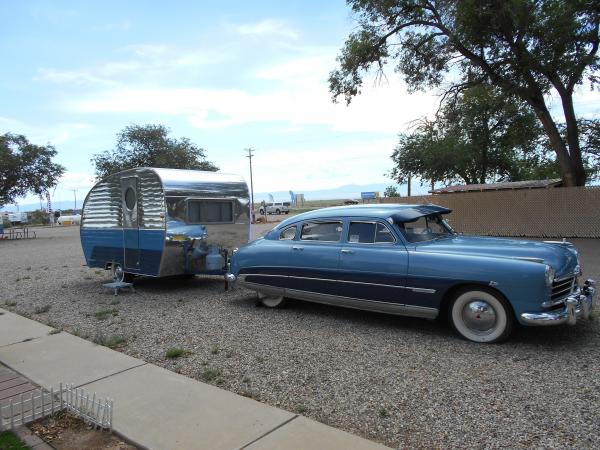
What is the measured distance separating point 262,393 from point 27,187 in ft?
95.1

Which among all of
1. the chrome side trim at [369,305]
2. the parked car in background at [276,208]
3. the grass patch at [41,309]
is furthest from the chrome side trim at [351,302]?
the parked car in background at [276,208]

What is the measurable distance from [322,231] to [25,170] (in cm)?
2671

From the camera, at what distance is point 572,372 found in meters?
4.25

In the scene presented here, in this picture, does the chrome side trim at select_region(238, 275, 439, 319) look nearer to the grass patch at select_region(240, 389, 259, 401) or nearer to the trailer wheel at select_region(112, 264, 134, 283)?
the grass patch at select_region(240, 389, 259, 401)

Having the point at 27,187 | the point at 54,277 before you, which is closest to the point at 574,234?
the point at 54,277

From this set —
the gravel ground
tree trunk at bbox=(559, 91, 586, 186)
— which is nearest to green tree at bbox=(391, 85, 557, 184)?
tree trunk at bbox=(559, 91, 586, 186)

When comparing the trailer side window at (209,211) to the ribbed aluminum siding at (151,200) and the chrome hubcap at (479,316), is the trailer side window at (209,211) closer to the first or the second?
the ribbed aluminum siding at (151,200)

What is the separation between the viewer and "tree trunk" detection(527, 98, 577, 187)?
15633 millimetres

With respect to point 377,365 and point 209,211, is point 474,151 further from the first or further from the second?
point 377,365

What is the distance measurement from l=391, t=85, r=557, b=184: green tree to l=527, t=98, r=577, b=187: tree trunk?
3.86 metres

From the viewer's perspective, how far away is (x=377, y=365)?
15.1 feet

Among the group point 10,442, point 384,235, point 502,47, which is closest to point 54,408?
point 10,442

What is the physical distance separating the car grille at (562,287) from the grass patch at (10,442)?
4979 millimetres

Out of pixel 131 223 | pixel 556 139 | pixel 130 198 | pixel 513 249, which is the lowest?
pixel 513 249
